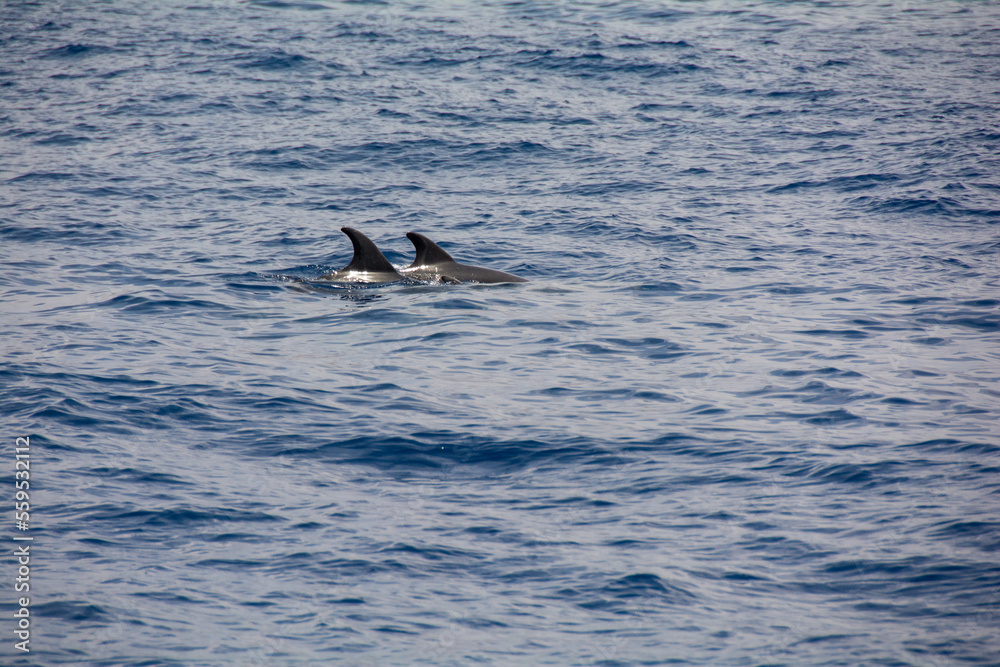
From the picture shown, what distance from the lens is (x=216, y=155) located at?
82.6 ft

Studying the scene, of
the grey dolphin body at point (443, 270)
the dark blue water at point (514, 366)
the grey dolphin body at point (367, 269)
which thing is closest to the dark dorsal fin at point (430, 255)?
the grey dolphin body at point (443, 270)

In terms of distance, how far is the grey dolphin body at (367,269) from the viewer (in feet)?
55.4

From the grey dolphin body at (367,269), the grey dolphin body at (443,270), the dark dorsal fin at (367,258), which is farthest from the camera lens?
the grey dolphin body at (443,270)

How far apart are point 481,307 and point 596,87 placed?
1629 centimetres

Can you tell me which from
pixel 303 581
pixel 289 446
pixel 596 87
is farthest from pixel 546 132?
pixel 303 581

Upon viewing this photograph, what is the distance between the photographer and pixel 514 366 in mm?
13305

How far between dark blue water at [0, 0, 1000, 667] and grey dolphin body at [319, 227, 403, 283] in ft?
2.53

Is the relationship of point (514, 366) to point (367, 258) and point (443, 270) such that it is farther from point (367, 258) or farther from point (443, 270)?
point (367, 258)

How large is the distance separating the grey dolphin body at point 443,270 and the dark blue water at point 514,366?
340 millimetres

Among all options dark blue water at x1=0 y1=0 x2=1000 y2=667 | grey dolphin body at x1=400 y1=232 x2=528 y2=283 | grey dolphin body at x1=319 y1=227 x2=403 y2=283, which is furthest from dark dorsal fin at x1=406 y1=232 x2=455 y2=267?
dark blue water at x1=0 y1=0 x2=1000 y2=667

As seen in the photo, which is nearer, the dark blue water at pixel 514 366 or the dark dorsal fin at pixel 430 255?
the dark blue water at pixel 514 366

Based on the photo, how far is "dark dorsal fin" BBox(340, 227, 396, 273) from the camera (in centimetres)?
1678

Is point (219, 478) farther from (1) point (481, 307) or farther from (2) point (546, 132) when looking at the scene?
(2) point (546, 132)

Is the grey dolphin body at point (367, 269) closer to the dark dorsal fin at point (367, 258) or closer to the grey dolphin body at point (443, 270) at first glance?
the dark dorsal fin at point (367, 258)
